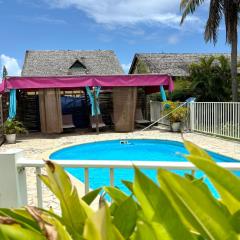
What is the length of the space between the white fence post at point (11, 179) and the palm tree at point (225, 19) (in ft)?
45.2

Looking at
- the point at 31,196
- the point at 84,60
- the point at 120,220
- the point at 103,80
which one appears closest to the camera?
the point at 120,220

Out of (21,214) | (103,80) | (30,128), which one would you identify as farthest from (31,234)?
(30,128)

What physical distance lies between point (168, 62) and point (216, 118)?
1331 centimetres

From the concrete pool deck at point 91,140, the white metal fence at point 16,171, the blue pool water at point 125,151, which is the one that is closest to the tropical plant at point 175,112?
the concrete pool deck at point 91,140

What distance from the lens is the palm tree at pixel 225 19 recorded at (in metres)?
15.3

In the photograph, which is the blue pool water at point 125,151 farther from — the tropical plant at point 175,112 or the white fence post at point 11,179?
the white fence post at point 11,179

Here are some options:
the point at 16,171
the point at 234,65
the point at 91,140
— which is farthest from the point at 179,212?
the point at 234,65

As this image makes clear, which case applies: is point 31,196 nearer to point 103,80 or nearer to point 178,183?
point 178,183

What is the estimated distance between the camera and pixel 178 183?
74 cm

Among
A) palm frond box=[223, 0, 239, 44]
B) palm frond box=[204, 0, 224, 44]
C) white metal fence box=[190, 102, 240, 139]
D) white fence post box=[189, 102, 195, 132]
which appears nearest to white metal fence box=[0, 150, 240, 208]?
white metal fence box=[190, 102, 240, 139]

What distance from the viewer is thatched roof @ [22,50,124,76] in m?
28.8

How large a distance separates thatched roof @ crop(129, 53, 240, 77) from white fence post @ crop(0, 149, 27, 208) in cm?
2157

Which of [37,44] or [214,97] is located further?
[37,44]

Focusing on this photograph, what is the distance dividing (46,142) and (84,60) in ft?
61.5
